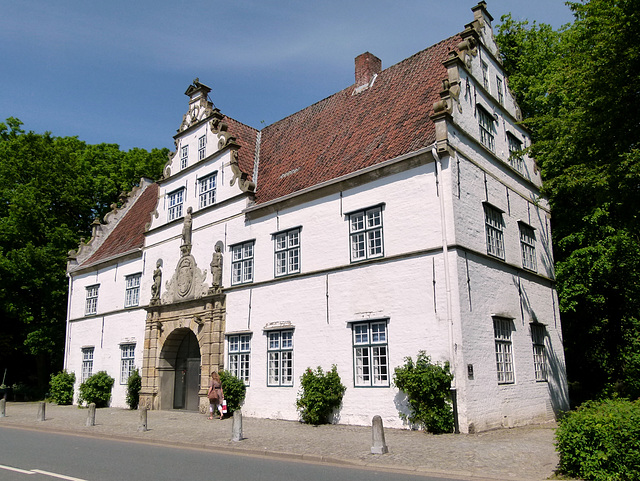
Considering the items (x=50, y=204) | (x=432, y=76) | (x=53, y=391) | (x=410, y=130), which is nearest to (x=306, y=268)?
(x=410, y=130)

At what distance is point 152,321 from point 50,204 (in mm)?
14700

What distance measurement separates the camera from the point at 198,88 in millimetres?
24219

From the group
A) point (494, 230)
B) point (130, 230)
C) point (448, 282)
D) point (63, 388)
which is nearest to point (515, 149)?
point (494, 230)

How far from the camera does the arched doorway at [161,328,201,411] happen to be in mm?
22005

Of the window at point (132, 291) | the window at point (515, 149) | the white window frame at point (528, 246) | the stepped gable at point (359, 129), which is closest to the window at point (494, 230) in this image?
the white window frame at point (528, 246)

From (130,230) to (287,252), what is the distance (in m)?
14.1

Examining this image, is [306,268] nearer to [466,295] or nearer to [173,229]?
[466,295]

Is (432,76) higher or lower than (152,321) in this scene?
higher

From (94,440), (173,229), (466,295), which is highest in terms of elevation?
(173,229)

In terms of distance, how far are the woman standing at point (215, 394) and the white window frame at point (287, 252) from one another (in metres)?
4.17

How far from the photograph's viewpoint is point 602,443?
25.1 feet

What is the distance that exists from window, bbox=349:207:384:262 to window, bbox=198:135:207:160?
925 cm

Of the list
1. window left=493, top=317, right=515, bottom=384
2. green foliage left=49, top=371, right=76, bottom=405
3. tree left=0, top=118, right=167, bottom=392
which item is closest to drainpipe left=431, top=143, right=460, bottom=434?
window left=493, top=317, right=515, bottom=384

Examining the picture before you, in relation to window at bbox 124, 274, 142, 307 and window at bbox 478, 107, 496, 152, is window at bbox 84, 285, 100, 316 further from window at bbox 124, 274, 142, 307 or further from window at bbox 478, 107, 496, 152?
window at bbox 478, 107, 496, 152
